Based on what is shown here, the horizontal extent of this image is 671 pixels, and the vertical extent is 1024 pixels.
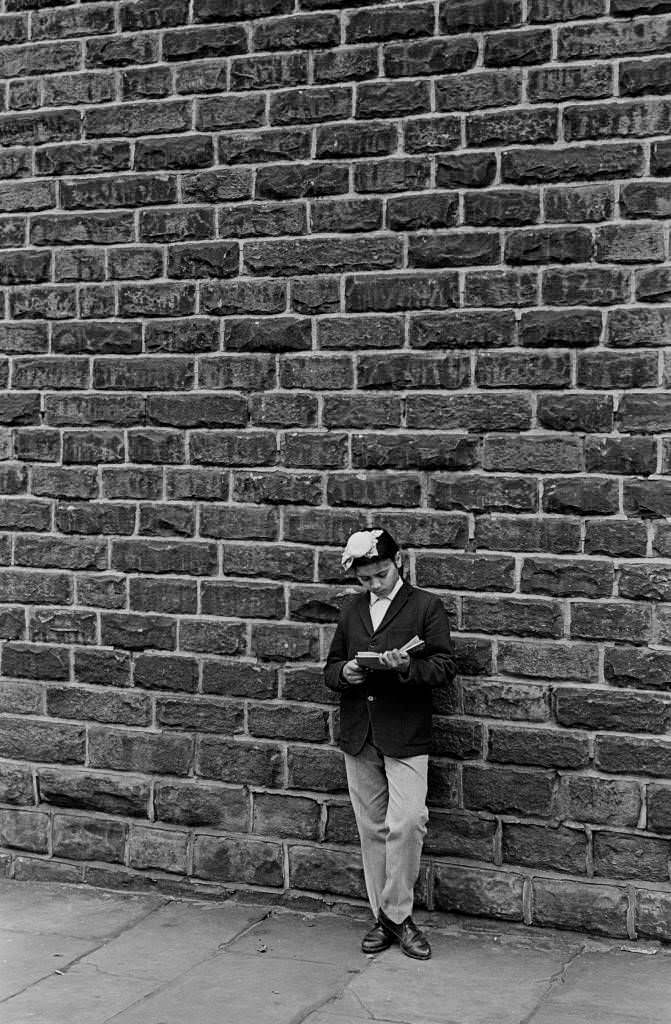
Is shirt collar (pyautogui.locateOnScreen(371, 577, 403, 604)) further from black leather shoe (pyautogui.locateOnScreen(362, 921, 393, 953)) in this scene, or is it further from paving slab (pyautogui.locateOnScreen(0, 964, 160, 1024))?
paving slab (pyautogui.locateOnScreen(0, 964, 160, 1024))

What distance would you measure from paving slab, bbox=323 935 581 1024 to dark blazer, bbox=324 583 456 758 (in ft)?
2.99

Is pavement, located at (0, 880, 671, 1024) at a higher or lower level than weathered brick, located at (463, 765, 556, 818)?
lower

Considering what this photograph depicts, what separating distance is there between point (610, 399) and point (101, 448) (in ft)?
8.66

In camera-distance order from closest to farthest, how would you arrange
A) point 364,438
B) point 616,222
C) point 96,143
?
point 616,222 < point 364,438 < point 96,143

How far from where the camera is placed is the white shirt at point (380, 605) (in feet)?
20.2

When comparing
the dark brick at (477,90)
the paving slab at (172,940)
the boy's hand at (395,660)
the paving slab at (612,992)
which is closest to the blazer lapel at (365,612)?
the boy's hand at (395,660)

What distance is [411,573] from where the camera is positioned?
6457mm

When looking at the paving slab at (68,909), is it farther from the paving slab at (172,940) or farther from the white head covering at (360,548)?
the white head covering at (360,548)

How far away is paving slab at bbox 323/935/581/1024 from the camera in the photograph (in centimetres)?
532

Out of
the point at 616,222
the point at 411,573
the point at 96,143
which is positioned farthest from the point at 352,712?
the point at 96,143

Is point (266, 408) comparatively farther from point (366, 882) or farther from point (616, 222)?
point (366, 882)

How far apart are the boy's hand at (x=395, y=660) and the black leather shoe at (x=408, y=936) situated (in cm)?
116

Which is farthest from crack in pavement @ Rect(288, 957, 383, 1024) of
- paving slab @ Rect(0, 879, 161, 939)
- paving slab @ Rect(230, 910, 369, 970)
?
paving slab @ Rect(0, 879, 161, 939)

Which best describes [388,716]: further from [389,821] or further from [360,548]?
[360,548]
